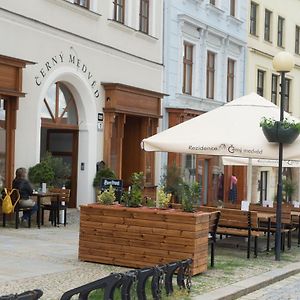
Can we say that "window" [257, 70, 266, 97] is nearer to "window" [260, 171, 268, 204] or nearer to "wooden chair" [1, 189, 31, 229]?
"window" [260, 171, 268, 204]

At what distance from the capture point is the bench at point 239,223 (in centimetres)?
1254

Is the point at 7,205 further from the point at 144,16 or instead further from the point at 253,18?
the point at 253,18

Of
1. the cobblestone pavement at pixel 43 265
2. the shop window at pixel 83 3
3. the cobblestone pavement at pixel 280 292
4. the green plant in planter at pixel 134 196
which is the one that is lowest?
the cobblestone pavement at pixel 280 292

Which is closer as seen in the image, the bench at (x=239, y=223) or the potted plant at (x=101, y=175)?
the bench at (x=239, y=223)

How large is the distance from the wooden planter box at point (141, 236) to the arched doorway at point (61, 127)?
26.9 ft

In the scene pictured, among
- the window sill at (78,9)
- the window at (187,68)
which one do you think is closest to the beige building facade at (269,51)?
the window at (187,68)

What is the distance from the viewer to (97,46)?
64.7 feet

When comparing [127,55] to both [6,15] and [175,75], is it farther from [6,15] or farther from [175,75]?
[6,15]

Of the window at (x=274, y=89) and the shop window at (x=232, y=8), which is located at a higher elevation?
the shop window at (x=232, y=8)

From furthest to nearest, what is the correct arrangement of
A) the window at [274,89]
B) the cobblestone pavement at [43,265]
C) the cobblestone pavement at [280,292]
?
the window at [274,89]
the cobblestone pavement at [280,292]
the cobblestone pavement at [43,265]

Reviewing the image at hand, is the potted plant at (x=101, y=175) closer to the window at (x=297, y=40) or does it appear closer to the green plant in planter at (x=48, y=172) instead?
the green plant in planter at (x=48, y=172)

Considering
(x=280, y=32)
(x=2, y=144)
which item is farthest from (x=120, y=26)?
(x=280, y=32)

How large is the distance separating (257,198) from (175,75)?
9.06m

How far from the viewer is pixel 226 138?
12703mm
